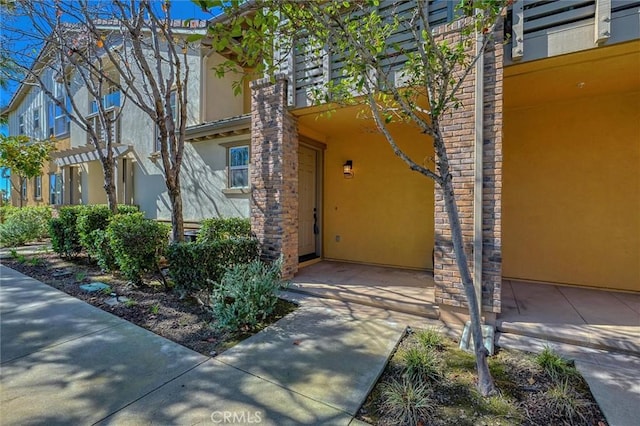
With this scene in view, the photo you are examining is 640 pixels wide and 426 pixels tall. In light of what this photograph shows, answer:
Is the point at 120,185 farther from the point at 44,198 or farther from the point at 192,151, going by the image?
the point at 44,198

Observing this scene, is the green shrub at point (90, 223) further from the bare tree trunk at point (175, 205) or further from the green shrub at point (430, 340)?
the green shrub at point (430, 340)

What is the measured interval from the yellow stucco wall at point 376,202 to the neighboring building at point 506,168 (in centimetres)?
3

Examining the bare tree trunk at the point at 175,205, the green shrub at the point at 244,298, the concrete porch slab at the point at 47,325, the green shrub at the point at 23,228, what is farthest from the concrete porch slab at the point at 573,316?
the green shrub at the point at 23,228

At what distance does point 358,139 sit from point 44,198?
1888 cm

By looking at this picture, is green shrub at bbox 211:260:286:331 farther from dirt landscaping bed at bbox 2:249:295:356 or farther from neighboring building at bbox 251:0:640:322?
neighboring building at bbox 251:0:640:322

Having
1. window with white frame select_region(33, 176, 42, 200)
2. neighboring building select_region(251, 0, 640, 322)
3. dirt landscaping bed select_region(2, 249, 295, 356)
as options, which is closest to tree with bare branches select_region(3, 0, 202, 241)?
dirt landscaping bed select_region(2, 249, 295, 356)

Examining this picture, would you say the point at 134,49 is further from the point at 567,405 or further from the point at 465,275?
the point at 567,405

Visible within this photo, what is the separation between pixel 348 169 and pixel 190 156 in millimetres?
4920

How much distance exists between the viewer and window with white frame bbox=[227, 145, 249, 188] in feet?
25.4

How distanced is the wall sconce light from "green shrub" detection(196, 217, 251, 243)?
2743 mm

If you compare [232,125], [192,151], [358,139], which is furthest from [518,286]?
[192,151]

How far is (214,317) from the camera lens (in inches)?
164

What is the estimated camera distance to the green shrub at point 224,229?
20.2 feet

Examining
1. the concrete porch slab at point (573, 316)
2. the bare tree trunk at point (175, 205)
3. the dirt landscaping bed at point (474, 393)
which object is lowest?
the dirt landscaping bed at point (474, 393)
